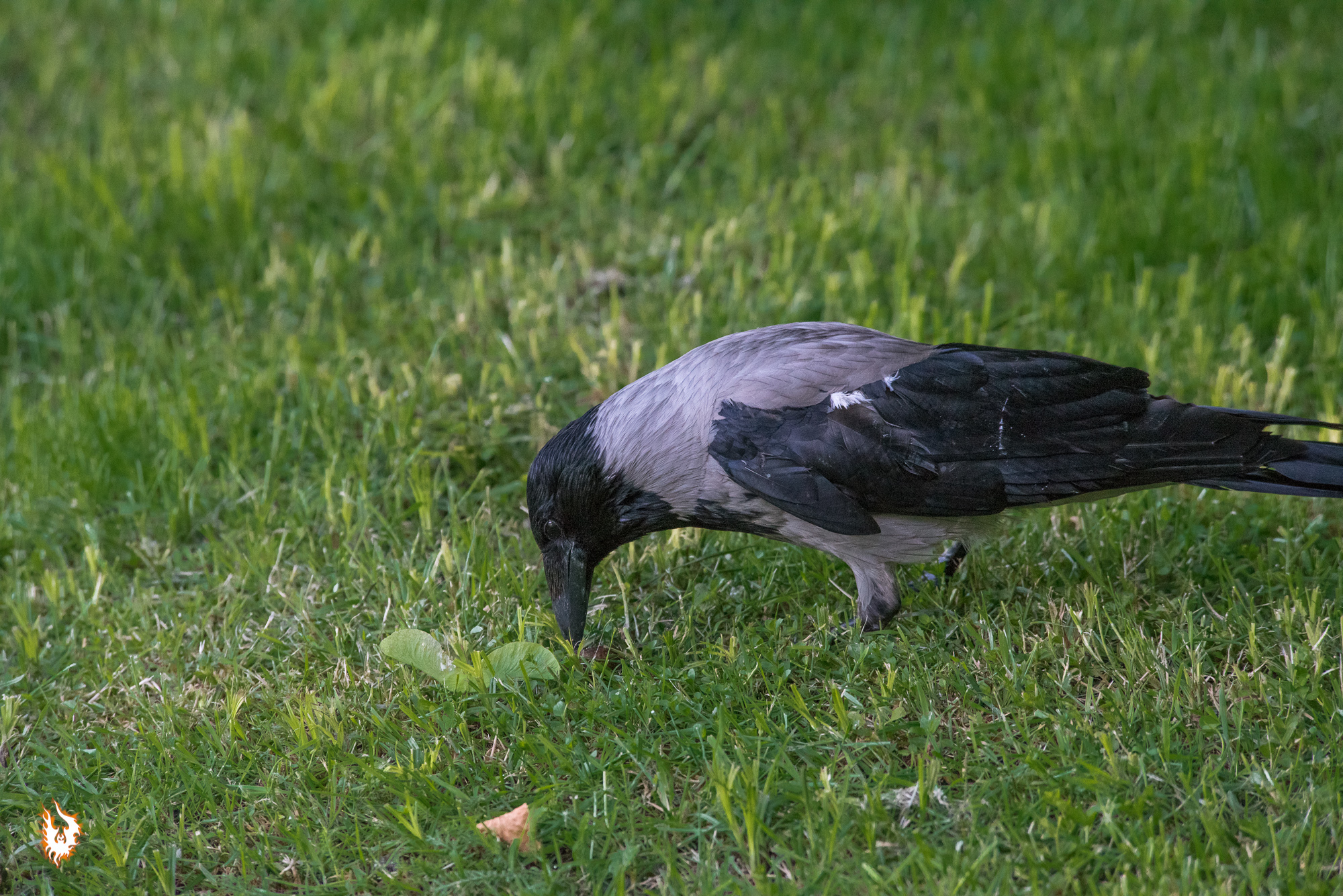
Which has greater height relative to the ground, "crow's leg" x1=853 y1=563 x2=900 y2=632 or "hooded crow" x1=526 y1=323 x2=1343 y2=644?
"hooded crow" x1=526 y1=323 x2=1343 y2=644

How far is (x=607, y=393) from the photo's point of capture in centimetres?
471

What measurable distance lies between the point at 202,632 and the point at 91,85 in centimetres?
432

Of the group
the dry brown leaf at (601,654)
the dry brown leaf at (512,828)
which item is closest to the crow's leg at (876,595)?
the dry brown leaf at (601,654)

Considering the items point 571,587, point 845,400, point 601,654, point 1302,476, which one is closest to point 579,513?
point 571,587

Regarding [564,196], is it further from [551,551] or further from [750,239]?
[551,551]

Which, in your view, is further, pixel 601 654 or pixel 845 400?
pixel 601 654

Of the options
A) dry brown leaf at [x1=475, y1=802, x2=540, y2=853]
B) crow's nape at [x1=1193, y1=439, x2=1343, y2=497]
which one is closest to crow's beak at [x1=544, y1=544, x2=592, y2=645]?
dry brown leaf at [x1=475, y1=802, x2=540, y2=853]

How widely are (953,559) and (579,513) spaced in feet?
3.75

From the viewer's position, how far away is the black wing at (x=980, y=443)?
10.9 feet

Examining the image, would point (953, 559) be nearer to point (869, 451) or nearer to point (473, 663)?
point (869, 451)

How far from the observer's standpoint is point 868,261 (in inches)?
208

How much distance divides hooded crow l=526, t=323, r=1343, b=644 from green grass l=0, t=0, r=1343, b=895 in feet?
1.04

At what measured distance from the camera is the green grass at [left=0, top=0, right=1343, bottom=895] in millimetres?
3000

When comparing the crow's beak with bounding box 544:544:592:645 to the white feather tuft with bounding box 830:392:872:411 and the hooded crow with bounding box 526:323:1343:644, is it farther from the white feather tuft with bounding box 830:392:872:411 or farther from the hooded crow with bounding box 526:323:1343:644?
the white feather tuft with bounding box 830:392:872:411
